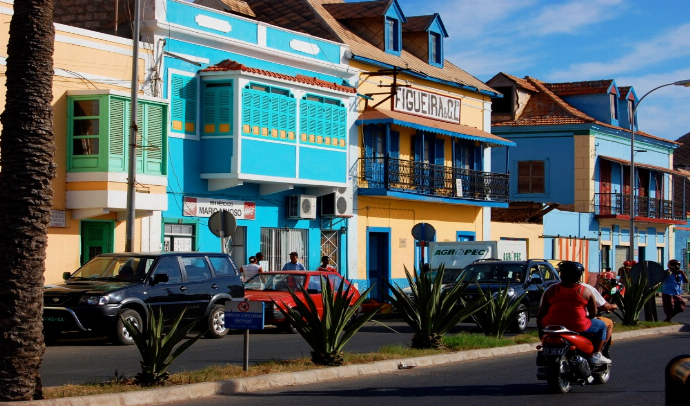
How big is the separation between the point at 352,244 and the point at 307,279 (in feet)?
38.1

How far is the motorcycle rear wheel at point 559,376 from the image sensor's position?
1164cm

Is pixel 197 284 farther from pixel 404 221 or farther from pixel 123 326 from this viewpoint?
pixel 404 221

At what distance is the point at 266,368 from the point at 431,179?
24.1 meters

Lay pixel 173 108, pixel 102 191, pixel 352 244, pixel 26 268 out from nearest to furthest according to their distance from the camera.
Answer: pixel 26 268 < pixel 102 191 < pixel 173 108 < pixel 352 244

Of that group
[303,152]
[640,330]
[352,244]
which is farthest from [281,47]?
[640,330]

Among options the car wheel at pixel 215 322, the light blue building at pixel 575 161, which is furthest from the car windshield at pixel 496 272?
the light blue building at pixel 575 161

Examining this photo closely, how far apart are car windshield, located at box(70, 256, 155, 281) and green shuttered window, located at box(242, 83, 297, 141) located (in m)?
8.84

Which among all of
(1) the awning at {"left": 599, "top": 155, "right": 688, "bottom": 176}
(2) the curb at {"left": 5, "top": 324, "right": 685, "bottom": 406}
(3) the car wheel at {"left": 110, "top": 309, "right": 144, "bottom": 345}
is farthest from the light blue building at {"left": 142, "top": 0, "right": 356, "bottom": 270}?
(1) the awning at {"left": 599, "top": 155, "right": 688, "bottom": 176}

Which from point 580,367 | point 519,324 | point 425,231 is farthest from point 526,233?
point 580,367

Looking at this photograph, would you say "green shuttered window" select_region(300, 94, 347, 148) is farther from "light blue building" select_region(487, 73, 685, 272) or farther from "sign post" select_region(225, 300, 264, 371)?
"sign post" select_region(225, 300, 264, 371)

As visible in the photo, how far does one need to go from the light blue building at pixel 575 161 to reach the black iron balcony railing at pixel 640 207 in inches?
2.2

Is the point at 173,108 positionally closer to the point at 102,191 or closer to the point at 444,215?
the point at 102,191

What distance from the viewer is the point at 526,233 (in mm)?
42781

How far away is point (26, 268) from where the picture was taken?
31.7ft
